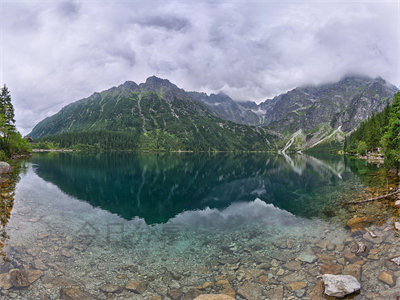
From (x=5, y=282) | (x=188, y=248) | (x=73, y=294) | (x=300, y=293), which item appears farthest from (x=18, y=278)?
(x=300, y=293)

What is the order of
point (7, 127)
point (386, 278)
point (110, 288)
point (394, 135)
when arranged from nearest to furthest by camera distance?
1. point (386, 278)
2. point (110, 288)
3. point (394, 135)
4. point (7, 127)

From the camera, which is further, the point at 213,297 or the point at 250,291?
the point at 250,291

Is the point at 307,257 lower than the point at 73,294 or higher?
higher

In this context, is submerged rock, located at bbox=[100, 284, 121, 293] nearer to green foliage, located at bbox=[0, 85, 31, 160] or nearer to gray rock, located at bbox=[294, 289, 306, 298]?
gray rock, located at bbox=[294, 289, 306, 298]

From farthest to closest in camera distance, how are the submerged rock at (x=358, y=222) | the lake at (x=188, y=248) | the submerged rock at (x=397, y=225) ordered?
the submerged rock at (x=358, y=222), the submerged rock at (x=397, y=225), the lake at (x=188, y=248)

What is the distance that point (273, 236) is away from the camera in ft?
74.6

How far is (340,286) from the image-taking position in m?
12.4

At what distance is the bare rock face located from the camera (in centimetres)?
1223

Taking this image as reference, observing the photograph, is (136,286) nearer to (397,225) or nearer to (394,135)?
(397,225)

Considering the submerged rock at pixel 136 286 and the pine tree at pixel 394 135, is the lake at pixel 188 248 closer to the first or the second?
the submerged rock at pixel 136 286

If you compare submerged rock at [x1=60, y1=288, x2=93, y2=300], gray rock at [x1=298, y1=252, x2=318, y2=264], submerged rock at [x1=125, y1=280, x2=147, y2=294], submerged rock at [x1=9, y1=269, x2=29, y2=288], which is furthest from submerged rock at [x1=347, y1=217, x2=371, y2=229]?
submerged rock at [x1=9, y1=269, x2=29, y2=288]

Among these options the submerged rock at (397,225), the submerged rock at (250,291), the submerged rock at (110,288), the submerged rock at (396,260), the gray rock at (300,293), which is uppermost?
the submerged rock at (397,225)

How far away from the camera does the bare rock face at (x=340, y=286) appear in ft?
40.1

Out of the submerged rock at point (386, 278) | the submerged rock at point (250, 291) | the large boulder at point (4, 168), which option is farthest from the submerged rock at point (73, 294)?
the large boulder at point (4, 168)
